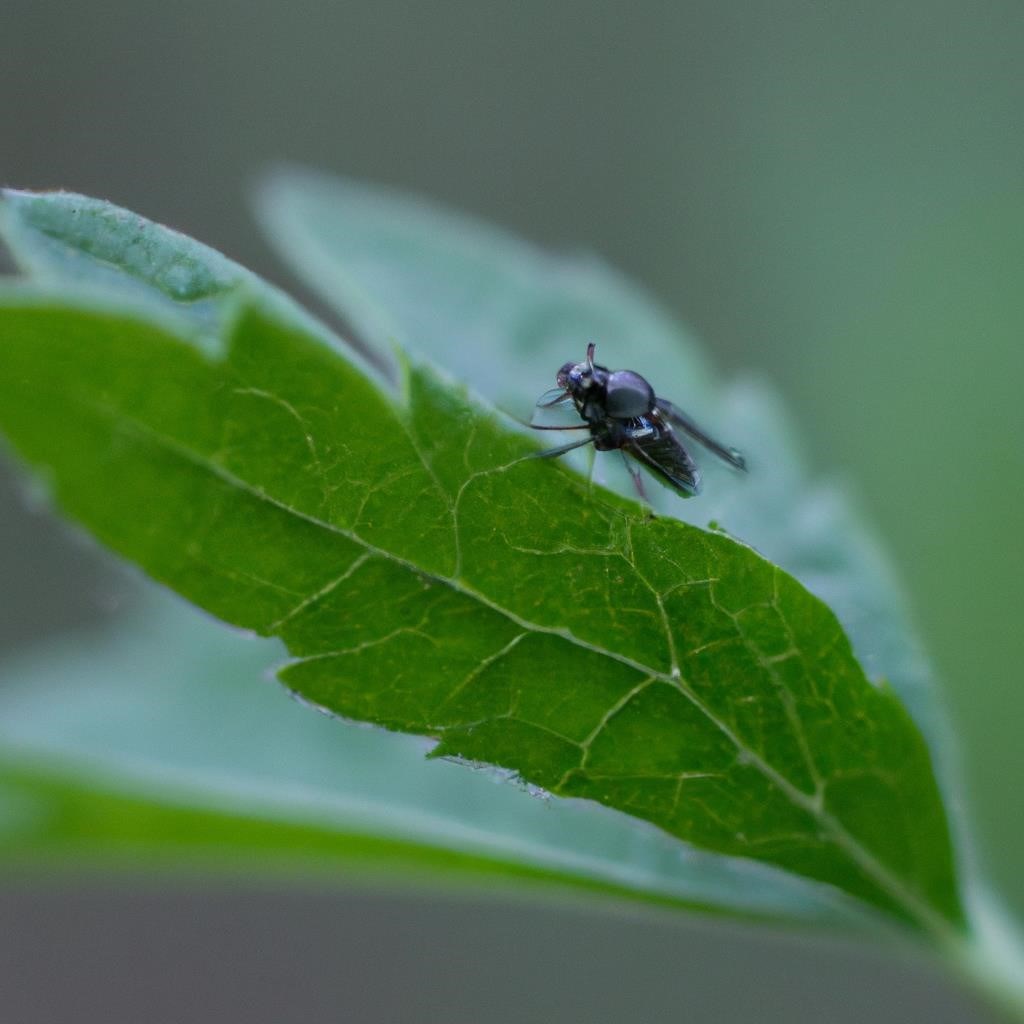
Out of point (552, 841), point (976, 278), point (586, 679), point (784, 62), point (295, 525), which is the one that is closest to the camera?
point (295, 525)

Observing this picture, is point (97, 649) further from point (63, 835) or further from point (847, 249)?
point (847, 249)

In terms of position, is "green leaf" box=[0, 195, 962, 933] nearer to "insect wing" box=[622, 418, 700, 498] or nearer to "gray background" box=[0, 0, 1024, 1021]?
"insect wing" box=[622, 418, 700, 498]

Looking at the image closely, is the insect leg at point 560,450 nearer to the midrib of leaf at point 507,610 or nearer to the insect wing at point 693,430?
the midrib of leaf at point 507,610

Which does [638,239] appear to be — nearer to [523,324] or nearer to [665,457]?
[523,324]

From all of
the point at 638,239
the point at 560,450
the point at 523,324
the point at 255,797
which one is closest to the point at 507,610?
the point at 560,450

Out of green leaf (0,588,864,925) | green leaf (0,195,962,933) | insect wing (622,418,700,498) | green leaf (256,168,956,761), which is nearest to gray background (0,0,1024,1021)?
green leaf (0,588,864,925)

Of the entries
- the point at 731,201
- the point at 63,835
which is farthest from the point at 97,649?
the point at 731,201
